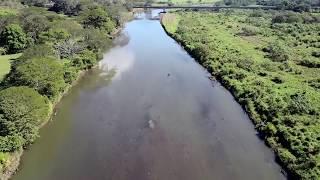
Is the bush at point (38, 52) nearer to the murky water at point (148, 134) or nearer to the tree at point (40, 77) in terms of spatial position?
the tree at point (40, 77)

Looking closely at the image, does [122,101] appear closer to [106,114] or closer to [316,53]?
[106,114]

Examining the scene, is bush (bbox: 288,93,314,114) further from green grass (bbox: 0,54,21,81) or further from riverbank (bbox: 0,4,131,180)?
green grass (bbox: 0,54,21,81)

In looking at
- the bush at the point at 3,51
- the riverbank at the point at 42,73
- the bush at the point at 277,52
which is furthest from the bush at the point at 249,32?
the bush at the point at 3,51

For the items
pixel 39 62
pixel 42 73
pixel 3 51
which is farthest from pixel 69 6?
pixel 42 73

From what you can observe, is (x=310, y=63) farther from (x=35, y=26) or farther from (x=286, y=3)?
(x=286, y=3)

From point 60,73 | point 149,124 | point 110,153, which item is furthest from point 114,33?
point 110,153

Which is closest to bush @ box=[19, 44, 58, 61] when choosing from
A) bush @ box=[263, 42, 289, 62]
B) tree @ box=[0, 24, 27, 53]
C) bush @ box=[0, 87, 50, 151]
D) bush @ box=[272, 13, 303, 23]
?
bush @ box=[0, 87, 50, 151]
